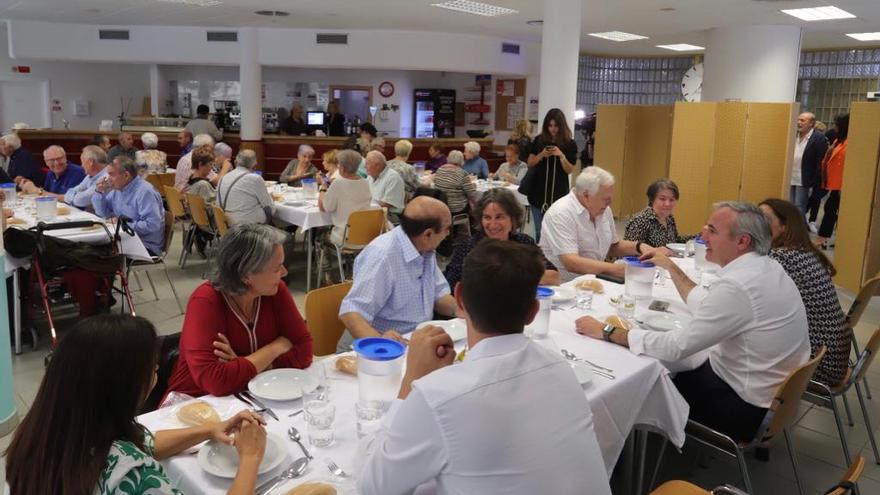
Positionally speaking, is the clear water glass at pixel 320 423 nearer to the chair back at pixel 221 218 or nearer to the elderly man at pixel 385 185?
the chair back at pixel 221 218

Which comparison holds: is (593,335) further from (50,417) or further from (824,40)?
(824,40)

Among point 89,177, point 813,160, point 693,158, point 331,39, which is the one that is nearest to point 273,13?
point 331,39

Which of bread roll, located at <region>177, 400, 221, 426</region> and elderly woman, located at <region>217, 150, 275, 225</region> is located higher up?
elderly woman, located at <region>217, 150, 275, 225</region>

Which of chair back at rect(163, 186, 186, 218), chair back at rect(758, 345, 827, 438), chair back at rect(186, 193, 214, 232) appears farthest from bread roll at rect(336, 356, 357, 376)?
chair back at rect(163, 186, 186, 218)

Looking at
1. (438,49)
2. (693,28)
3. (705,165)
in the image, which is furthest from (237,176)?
(693,28)

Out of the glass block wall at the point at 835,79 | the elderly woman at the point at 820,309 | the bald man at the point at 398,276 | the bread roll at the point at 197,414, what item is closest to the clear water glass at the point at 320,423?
the bread roll at the point at 197,414

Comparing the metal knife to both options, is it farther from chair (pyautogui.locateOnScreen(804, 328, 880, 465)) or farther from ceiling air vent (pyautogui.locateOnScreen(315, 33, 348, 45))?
ceiling air vent (pyautogui.locateOnScreen(315, 33, 348, 45))

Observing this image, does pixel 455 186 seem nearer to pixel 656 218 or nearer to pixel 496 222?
pixel 656 218

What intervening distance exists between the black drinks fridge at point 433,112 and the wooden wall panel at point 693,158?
24.0ft

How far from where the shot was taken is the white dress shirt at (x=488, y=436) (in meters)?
1.29

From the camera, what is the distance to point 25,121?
45.7 feet

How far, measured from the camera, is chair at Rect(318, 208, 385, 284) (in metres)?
5.82

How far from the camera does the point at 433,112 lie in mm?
14508

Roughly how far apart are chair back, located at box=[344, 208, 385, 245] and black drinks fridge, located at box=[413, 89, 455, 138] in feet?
28.7
